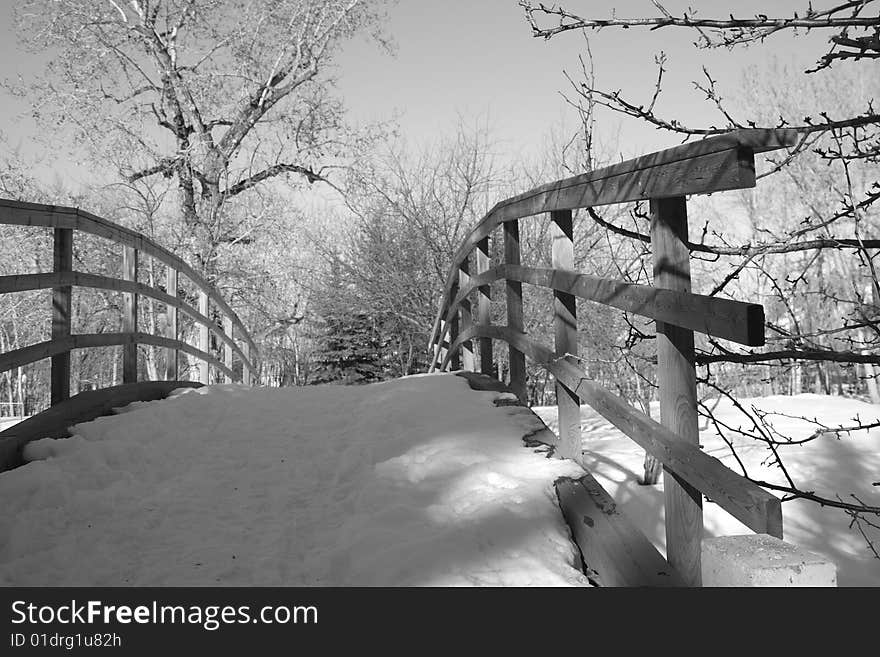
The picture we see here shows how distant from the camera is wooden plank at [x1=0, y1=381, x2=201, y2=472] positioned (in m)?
3.33

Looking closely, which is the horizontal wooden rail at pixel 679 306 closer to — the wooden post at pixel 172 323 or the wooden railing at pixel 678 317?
the wooden railing at pixel 678 317

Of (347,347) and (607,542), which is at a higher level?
(347,347)

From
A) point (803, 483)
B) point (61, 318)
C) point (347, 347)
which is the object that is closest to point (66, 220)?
point (61, 318)

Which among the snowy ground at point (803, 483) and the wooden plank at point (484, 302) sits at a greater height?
the wooden plank at point (484, 302)

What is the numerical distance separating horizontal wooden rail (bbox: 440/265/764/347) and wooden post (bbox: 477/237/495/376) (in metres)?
1.77

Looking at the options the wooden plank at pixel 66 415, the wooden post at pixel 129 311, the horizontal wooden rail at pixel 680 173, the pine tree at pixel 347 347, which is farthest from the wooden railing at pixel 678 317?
the pine tree at pixel 347 347

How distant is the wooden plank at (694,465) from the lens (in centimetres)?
154

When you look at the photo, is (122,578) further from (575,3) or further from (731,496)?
(575,3)

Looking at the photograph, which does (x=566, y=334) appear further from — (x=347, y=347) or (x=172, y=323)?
(x=347, y=347)

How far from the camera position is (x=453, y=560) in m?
2.29

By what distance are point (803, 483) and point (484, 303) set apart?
119 inches

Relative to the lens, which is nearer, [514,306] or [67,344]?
[67,344]

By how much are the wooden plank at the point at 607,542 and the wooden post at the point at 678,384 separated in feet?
0.23

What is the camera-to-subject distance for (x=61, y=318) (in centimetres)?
400
